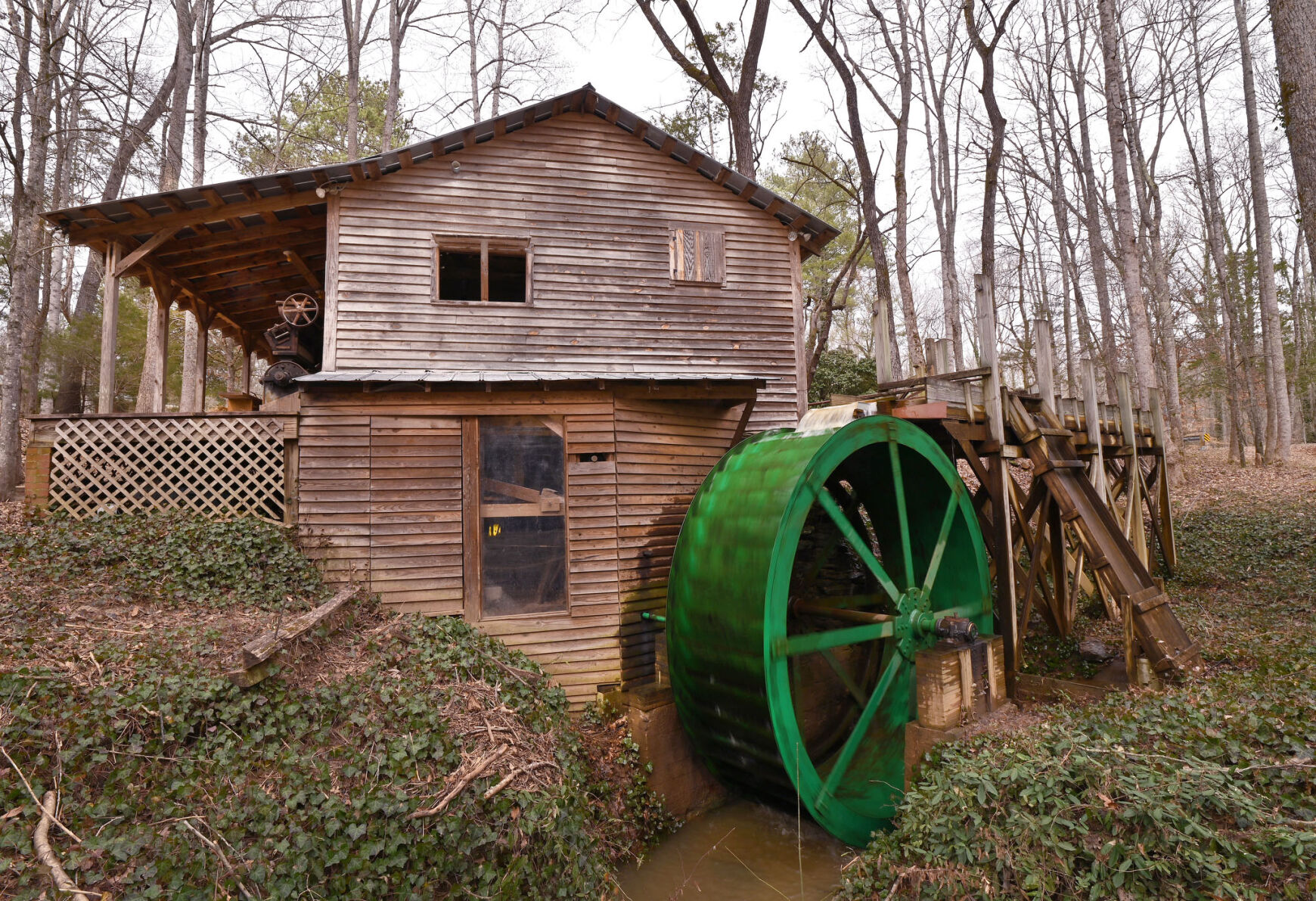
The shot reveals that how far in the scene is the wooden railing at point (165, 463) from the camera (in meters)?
6.90

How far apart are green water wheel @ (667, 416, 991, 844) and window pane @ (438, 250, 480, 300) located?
5878mm

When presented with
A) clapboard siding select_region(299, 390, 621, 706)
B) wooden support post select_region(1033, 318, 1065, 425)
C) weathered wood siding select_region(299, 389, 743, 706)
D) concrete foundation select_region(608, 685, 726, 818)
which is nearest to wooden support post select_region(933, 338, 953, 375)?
wooden support post select_region(1033, 318, 1065, 425)

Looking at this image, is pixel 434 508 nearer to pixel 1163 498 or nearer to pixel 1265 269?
pixel 1163 498

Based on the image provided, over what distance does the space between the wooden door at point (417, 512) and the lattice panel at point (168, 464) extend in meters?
1.05

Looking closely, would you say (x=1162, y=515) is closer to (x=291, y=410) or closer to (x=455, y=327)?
(x=455, y=327)

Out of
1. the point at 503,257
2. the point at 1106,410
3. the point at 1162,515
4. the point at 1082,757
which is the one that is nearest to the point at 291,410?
the point at 503,257

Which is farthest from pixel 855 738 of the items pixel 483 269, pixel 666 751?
pixel 483 269

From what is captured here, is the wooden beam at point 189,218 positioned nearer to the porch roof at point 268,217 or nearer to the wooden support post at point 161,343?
the porch roof at point 268,217

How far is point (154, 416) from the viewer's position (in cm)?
704

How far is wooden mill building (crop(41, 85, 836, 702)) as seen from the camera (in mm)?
7109

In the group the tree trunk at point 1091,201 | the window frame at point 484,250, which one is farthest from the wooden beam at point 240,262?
the tree trunk at point 1091,201

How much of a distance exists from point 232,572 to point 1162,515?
12.5m

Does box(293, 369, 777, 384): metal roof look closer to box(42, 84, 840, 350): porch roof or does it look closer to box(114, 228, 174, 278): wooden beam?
box(42, 84, 840, 350): porch roof

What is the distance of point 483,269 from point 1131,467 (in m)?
9.15
